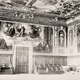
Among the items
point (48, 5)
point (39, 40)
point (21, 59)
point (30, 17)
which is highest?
point (48, 5)

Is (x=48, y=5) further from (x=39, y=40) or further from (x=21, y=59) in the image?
(x=21, y=59)

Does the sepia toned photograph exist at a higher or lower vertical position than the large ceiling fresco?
lower

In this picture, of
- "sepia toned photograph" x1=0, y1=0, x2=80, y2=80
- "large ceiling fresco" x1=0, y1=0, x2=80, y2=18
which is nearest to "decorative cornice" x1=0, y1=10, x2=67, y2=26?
"sepia toned photograph" x1=0, y1=0, x2=80, y2=80

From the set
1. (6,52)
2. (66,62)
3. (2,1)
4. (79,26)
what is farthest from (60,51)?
(2,1)

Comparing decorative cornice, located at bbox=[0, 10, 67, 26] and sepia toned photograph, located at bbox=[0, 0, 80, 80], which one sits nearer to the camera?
sepia toned photograph, located at bbox=[0, 0, 80, 80]

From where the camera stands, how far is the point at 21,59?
570 inches

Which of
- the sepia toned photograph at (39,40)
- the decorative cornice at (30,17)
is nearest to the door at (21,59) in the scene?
the sepia toned photograph at (39,40)

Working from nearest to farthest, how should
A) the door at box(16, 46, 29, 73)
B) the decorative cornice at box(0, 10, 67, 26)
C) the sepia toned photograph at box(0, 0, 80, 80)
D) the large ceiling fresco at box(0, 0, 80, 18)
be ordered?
the large ceiling fresco at box(0, 0, 80, 18), the sepia toned photograph at box(0, 0, 80, 80), the decorative cornice at box(0, 10, 67, 26), the door at box(16, 46, 29, 73)

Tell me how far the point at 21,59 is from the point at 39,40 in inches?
91.2

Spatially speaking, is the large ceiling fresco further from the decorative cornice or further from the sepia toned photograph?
the decorative cornice

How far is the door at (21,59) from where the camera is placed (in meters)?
14.3

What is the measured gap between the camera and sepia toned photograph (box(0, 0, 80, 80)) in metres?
13.6

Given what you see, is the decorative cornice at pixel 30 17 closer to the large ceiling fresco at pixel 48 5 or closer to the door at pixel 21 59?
the large ceiling fresco at pixel 48 5

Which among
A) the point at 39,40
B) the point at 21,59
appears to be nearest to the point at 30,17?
the point at 39,40
